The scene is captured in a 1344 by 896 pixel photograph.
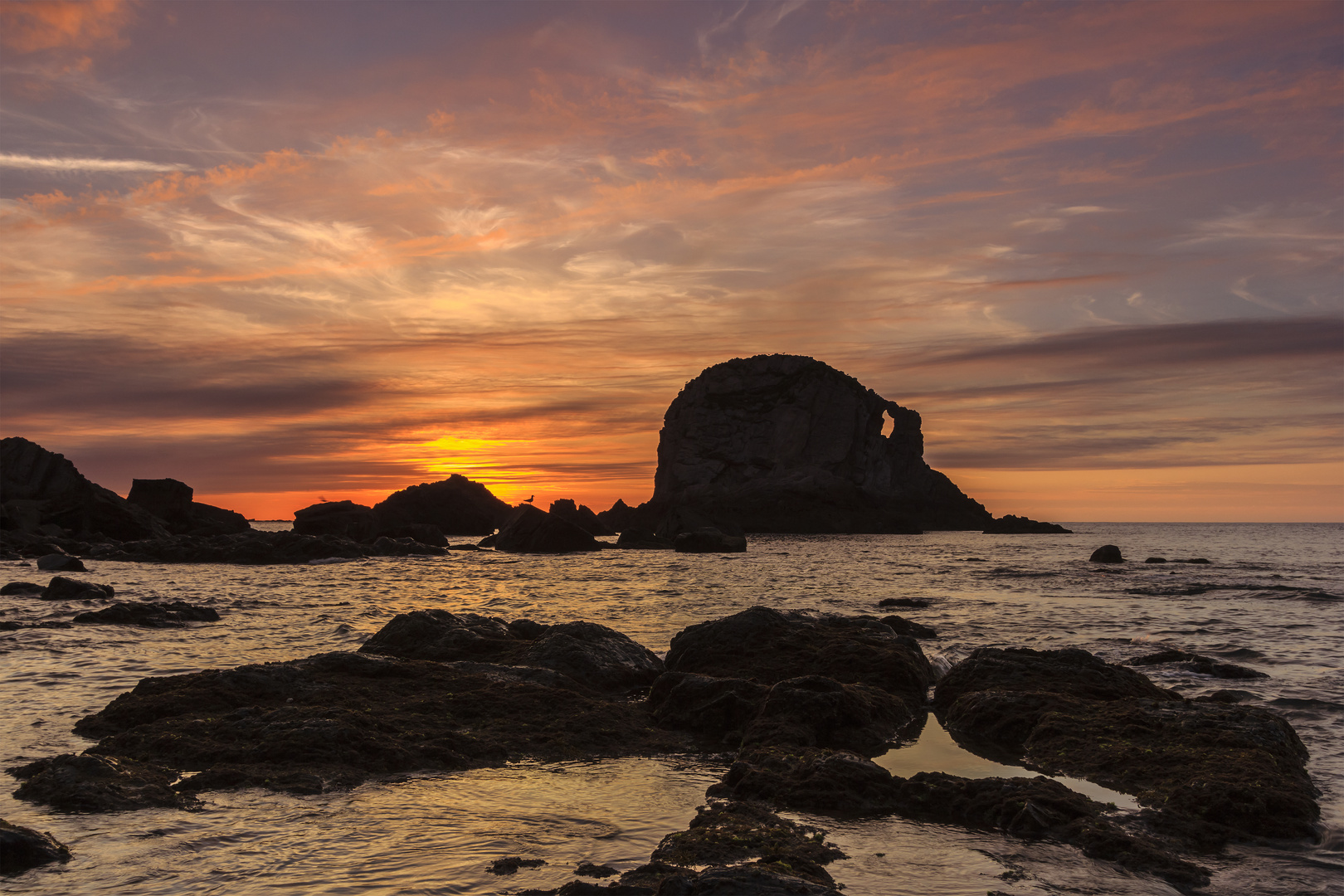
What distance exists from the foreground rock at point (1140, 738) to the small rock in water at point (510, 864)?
16.4 ft

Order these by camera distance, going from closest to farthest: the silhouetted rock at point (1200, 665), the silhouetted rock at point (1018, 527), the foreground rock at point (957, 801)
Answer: the foreground rock at point (957, 801) → the silhouetted rock at point (1200, 665) → the silhouetted rock at point (1018, 527)

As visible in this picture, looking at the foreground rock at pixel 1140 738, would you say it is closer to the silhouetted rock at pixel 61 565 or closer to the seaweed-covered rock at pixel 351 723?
the seaweed-covered rock at pixel 351 723

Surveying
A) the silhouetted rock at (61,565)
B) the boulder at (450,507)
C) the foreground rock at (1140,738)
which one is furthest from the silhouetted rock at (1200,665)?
the boulder at (450,507)

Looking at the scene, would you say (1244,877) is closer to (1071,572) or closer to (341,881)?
(341,881)

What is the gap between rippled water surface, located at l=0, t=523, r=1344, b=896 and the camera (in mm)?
5547

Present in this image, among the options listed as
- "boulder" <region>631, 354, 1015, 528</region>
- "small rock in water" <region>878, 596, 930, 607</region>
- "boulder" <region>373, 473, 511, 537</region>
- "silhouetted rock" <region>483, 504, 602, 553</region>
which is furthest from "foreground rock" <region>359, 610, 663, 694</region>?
"boulder" <region>631, 354, 1015, 528</region>

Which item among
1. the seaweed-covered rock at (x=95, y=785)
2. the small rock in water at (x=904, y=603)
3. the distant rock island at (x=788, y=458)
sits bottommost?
the small rock in water at (x=904, y=603)

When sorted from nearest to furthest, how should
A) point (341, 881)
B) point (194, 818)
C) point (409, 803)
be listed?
point (341, 881) → point (194, 818) → point (409, 803)

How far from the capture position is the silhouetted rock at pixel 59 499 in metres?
60.9

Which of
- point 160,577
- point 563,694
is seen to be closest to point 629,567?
point 160,577

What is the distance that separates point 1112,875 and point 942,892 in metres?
1.36

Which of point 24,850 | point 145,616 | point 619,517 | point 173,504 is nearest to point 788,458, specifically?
point 619,517

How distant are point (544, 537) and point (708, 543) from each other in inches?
547

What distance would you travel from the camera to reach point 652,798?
7.39 m
